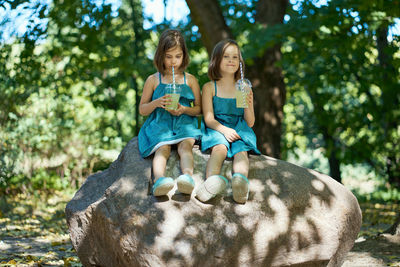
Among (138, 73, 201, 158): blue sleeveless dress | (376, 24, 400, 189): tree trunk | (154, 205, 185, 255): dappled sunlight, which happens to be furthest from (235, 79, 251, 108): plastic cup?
(376, 24, 400, 189): tree trunk

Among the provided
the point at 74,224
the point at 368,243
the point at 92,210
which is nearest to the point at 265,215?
the point at 92,210

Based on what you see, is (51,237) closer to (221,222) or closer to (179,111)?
(179,111)

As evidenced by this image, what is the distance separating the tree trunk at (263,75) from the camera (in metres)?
6.42

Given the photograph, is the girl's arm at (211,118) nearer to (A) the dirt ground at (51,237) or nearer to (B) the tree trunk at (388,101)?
(A) the dirt ground at (51,237)

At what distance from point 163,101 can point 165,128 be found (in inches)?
10.5

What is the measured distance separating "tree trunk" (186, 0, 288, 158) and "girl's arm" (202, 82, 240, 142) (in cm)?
276

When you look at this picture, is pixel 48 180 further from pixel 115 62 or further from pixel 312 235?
pixel 312 235

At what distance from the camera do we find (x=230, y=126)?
383 centimetres

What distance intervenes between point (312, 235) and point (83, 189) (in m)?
2.05

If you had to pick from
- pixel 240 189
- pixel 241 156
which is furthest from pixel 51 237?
pixel 240 189

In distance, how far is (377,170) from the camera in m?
9.73

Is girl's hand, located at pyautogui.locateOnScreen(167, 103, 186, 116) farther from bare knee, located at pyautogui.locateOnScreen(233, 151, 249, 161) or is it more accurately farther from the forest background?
the forest background

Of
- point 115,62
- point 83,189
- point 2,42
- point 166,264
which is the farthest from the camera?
point 115,62

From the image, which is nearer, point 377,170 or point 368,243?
point 368,243
